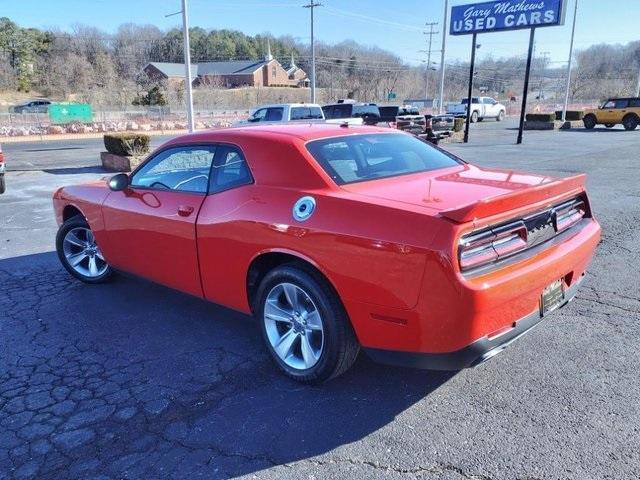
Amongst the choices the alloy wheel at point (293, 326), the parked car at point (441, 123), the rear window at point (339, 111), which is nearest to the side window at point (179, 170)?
the alloy wheel at point (293, 326)

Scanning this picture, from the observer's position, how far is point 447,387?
3113 millimetres

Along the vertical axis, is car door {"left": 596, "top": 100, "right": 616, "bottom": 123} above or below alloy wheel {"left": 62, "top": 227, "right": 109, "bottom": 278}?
above

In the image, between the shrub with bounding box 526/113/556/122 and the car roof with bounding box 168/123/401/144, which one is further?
the shrub with bounding box 526/113/556/122

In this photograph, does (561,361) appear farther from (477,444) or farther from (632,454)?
(477,444)

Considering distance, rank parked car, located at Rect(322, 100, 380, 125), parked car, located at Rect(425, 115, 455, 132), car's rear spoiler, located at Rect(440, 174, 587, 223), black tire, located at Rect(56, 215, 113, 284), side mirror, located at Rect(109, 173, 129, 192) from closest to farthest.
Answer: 1. car's rear spoiler, located at Rect(440, 174, 587, 223)
2. side mirror, located at Rect(109, 173, 129, 192)
3. black tire, located at Rect(56, 215, 113, 284)
4. parked car, located at Rect(322, 100, 380, 125)
5. parked car, located at Rect(425, 115, 455, 132)

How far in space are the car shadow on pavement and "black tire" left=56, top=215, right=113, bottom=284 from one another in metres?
0.67

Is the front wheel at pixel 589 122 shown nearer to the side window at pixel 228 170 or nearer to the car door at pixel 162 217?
the car door at pixel 162 217

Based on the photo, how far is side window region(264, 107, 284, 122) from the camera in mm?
16719

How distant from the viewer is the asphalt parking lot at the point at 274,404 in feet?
8.11

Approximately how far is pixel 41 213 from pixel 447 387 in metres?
7.77

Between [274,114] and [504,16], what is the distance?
34.3 feet

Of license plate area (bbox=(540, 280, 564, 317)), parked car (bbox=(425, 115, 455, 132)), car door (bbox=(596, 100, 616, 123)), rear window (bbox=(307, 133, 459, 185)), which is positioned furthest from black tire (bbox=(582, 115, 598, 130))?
license plate area (bbox=(540, 280, 564, 317))

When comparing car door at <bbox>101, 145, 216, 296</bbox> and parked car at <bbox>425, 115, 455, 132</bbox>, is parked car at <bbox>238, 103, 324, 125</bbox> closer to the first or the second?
parked car at <bbox>425, 115, 455, 132</bbox>

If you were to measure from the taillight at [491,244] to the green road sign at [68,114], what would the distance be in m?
39.7
